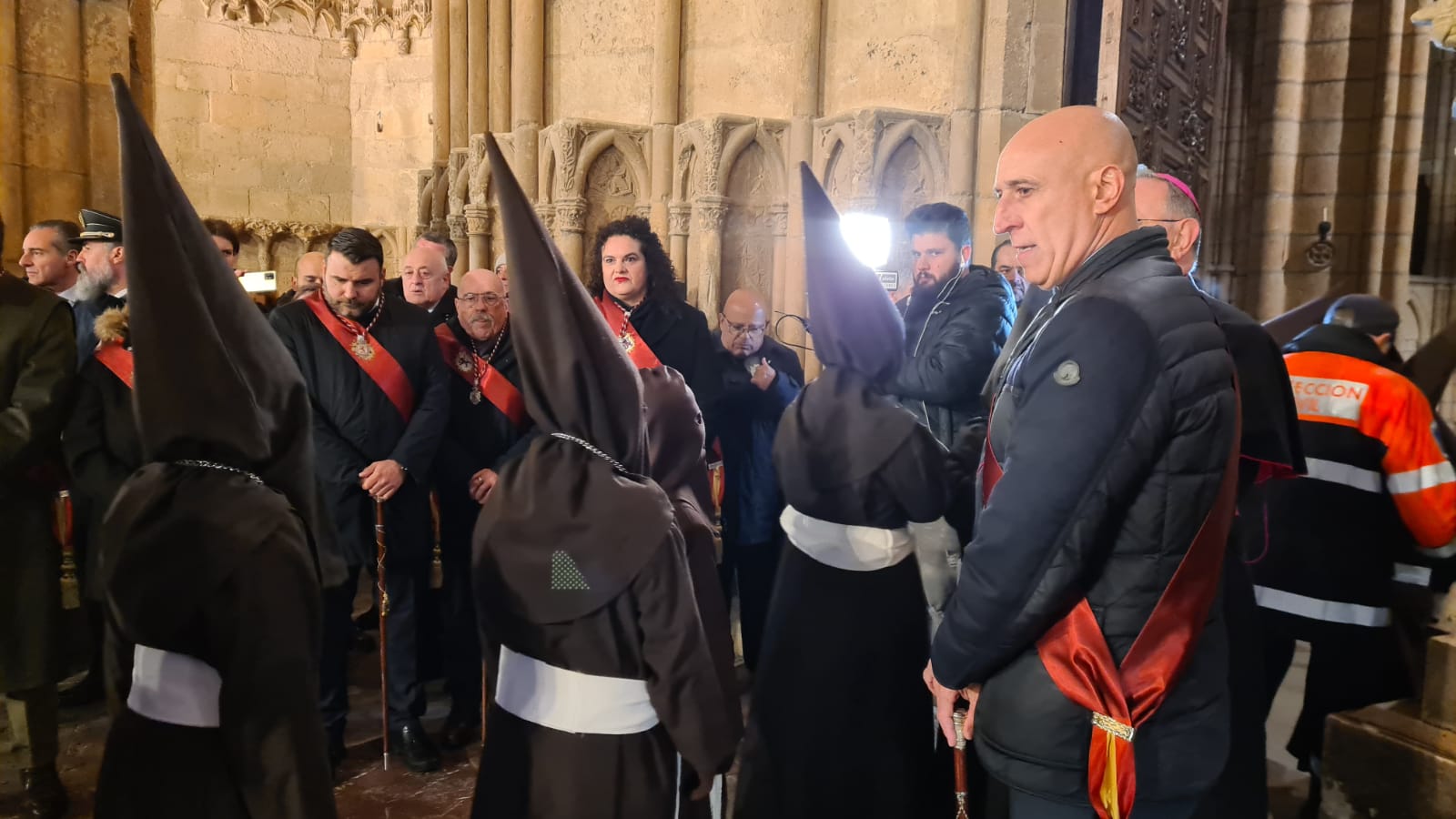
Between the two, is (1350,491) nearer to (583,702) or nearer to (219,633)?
(583,702)

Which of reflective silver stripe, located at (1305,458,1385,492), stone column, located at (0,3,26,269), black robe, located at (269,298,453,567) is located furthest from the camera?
stone column, located at (0,3,26,269)

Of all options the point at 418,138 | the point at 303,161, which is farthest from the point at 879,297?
the point at 303,161

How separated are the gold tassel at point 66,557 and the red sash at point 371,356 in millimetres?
1050

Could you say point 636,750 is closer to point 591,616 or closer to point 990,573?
point 591,616

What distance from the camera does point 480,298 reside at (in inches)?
149

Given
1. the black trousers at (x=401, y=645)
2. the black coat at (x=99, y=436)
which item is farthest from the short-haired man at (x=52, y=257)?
the black trousers at (x=401, y=645)

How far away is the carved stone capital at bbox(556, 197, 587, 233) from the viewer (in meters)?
5.86

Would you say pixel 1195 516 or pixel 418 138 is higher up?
pixel 418 138

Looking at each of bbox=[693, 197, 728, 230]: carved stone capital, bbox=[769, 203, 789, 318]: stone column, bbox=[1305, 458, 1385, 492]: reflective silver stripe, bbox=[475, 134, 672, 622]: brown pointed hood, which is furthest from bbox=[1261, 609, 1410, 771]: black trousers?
bbox=[693, 197, 728, 230]: carved stone capital

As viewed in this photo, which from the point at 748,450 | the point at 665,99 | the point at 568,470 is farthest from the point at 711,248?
the point at 568,470

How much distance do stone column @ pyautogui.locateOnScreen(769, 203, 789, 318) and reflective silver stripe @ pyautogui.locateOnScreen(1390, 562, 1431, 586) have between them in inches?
133

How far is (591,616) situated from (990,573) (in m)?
0.78

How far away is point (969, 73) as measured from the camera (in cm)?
504

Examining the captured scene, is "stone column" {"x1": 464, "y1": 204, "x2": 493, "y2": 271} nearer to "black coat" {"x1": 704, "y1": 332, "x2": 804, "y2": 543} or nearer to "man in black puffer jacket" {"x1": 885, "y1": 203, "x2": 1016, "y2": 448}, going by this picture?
"black coat" {"x1": 704, "y1": 332, "x2": 804, "y2": 543}
